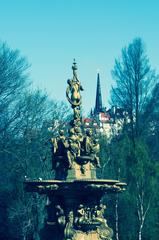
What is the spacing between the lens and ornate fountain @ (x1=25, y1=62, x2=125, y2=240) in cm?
1451

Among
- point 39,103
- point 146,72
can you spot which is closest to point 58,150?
point 39,103

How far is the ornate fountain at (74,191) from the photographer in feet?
47.6

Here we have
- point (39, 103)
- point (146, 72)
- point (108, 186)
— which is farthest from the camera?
point (146, 72)

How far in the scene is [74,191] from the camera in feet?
47.5

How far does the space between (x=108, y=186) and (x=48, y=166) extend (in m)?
16.9

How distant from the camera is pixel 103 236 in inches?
599

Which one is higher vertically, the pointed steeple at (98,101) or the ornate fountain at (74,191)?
the pointed steeple at (98,101)

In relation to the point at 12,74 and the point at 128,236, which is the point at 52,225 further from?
the point at 12,74

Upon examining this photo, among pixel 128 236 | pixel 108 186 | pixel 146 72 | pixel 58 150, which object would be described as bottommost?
pixel 128 236

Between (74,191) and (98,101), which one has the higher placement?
(98,101)

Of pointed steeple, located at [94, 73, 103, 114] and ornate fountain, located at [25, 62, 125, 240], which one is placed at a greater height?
pointed steeple, located at [94, 73, 103, 114]

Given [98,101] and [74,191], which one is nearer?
[74,191]

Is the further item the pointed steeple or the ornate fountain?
the pointed steeple

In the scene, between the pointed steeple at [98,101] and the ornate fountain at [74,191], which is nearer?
the ornate fountain at [74,191]
